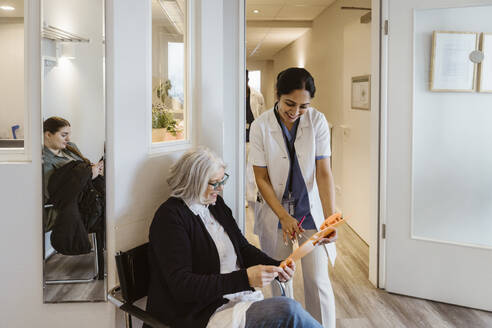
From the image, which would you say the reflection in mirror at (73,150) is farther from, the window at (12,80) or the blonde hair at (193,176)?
the blonde hair at (193,176)

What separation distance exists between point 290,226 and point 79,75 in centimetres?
115

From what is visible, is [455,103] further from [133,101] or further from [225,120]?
[133,101]

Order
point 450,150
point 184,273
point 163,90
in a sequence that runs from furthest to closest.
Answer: point 450,150
point 163,90
point 184,273

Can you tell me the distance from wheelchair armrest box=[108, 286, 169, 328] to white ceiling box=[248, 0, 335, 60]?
179 inches

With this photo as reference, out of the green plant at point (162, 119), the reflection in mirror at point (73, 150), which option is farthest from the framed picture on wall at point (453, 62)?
the reflection in mirror at point (73, 150)

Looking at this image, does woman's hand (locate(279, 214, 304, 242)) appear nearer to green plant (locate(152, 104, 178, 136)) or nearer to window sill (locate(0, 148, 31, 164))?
green plant (locate(152, 104, 178, 136))

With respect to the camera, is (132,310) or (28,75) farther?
(28,75)

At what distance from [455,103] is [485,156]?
0.40 m

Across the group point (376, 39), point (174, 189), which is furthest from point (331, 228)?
point (376, 39)

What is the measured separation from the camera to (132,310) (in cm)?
169

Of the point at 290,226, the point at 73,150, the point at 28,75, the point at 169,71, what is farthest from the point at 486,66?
the point at 28,75

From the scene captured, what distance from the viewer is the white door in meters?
2.94

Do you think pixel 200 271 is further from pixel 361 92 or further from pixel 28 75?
pixel 361 92

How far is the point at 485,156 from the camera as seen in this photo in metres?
2.94
